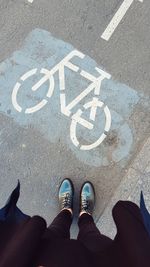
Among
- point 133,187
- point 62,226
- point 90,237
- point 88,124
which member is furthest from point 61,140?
point 90,237

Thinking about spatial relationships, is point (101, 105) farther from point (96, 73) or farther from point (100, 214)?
point (100, 214)

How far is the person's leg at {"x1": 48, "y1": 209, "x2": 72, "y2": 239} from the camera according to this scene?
2953mm

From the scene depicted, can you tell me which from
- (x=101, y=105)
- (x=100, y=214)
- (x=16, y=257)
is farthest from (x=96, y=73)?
(x=16, y=257)

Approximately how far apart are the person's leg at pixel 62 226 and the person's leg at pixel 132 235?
49cm

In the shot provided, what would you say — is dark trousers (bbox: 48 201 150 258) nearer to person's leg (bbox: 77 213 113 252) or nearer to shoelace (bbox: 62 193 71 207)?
person's leg (bbox: 77 213 113 252)

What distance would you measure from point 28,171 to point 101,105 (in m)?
1.07

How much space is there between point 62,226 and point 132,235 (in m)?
0.91

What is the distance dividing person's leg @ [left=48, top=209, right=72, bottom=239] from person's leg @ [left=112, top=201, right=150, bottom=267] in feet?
1.61

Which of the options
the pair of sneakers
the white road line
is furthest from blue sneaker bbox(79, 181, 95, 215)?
the white road line

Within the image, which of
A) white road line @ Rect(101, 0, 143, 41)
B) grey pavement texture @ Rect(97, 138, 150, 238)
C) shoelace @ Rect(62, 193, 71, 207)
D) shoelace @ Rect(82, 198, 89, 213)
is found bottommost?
shoelace @ Rect(62, 193, 71, 207)

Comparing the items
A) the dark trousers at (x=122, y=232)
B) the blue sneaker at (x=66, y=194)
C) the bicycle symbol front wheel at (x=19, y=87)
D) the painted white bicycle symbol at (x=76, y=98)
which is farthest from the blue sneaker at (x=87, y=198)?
the bicycle symbol front wheel at (x=19, y=87)

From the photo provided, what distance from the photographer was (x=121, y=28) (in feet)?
14.8

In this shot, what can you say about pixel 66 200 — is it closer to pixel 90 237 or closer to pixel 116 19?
pixel 90 237

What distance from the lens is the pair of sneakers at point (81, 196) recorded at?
390 cm
